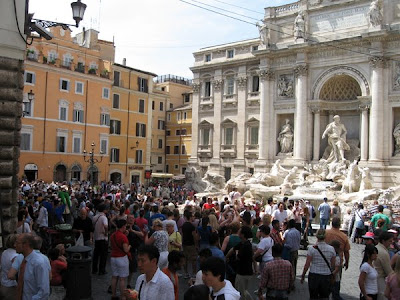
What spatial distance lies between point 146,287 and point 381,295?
13.0ft

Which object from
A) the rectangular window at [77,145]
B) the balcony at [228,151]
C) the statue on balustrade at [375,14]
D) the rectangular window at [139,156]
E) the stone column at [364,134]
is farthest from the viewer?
the rectangular window at [139,156]

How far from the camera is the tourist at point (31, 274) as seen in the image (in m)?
5.61

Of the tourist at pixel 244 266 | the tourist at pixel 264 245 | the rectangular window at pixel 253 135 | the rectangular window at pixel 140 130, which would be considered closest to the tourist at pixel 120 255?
the tourist at pixel 244 266

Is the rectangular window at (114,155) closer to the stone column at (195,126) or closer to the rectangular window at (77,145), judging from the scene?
the rectangular window at (77,145)

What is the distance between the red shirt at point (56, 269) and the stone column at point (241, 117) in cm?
2715

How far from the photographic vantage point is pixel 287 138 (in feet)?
102

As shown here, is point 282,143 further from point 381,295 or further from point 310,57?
point 381,295

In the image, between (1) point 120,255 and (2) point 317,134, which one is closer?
A: (1) point 120,255

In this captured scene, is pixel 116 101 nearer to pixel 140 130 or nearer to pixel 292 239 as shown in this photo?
pixel 140 130

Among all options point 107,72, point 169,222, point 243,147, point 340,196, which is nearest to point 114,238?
point 169,222

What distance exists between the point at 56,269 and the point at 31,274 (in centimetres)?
182

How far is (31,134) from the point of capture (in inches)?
1377

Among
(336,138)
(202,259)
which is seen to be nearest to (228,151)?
(336,138)

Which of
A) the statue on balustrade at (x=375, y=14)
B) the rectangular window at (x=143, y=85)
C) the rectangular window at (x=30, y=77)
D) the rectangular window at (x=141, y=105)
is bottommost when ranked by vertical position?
the rectangular window at (x=141, y=105)
